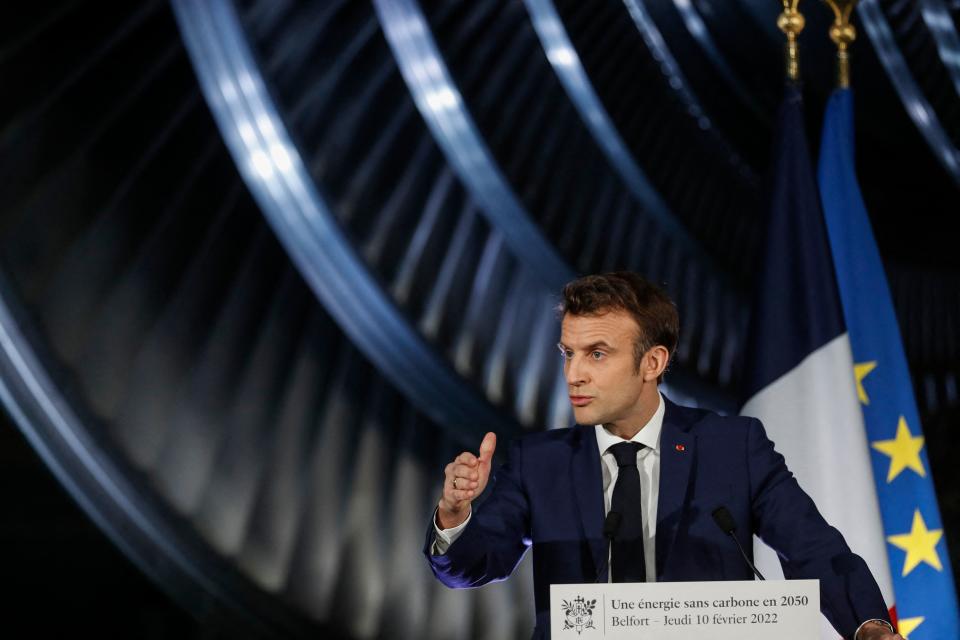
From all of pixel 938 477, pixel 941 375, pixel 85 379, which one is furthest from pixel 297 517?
pixel 941 375

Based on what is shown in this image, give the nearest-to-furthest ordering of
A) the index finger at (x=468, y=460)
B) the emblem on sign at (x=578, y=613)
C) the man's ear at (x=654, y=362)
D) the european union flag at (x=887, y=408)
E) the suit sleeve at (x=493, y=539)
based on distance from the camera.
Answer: the emblem on sign at (x=578, y=613)
the index finger at (x=468, y=460)
the suit sleeve at (x=493, y=539)
the man's ear at (x=654, y=362)
the european union flag at (x=887, y=408)

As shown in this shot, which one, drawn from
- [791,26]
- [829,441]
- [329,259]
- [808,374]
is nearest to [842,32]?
[791,26]

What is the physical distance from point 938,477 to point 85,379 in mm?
3246

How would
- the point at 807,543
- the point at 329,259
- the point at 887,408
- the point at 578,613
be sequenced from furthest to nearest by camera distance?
the point at 329,259, the point at 887,408, the point at 807,543, the point at 578,613

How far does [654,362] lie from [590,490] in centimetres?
22

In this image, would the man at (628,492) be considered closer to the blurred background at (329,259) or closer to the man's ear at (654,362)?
the man's ear at (654,362)

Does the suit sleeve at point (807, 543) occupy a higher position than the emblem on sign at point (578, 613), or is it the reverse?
the suit sleeve at point (807, 543)

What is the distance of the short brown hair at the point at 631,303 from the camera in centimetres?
168

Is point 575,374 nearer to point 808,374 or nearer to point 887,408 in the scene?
point 808,374

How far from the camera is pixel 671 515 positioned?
5.47 feet

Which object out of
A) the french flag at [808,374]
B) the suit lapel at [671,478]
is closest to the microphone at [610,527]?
the suit lapel at [671,478]

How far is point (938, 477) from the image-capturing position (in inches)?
173

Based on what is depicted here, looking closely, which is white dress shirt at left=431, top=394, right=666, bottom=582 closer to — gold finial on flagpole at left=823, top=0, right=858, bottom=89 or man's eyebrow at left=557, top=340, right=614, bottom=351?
man's eyebrow at left=557, top=340, right=614, bottom=351

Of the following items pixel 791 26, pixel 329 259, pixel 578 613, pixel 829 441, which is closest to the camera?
pixel 578 613
